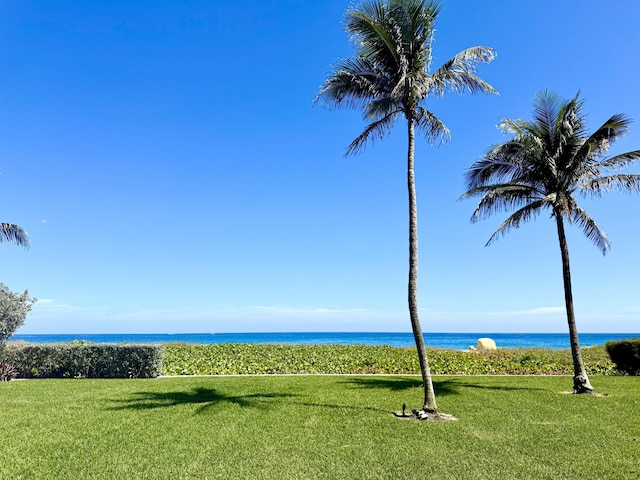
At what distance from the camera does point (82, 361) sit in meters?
15.4

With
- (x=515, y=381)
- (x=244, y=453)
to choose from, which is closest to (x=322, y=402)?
(x=244, y=453)

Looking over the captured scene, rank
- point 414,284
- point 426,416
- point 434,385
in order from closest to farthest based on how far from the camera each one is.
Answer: point 426,416 < point 414,284 < point 434,385

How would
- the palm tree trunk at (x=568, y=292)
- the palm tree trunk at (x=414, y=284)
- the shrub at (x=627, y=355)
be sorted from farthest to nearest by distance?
the shrub at (x=627, y=355) → the palm tree trunk at (x=568, y=292) → the palm tree trunk at (x=414, y=284)

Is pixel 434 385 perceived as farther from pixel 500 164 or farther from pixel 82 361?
pixel 82 361

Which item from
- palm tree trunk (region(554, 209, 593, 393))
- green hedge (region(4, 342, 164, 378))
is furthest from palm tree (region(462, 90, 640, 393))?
green hedge (region(4, 342, 164, 378))

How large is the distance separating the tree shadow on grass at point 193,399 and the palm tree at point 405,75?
167 inches

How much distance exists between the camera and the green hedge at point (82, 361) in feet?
50.4

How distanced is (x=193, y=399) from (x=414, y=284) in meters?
6.48

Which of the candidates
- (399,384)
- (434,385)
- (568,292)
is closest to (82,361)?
(399,384)

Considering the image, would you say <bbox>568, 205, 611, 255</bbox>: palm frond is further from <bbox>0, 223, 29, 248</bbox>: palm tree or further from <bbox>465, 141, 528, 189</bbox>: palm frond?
<bbox>0, 223, 29, 248</bbox>: palm tree

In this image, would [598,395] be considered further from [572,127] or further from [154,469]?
[154,469]

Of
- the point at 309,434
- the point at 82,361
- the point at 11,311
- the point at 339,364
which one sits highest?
the point at 11,311

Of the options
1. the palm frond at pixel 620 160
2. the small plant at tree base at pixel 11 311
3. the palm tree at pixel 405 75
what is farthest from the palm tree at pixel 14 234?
the palm frond at pixel 620 160

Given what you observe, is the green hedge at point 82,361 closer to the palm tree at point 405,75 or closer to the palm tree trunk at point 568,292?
the palm tree at point 405,75
